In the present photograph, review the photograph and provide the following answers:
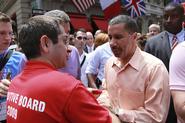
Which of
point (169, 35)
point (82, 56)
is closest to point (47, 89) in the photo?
point (169, 35)

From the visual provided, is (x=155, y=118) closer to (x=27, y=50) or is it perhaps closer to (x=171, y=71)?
(x=171, y=71)

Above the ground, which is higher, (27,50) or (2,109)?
(27,50)

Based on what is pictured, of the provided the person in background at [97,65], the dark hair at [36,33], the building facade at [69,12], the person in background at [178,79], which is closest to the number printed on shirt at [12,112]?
the dark hair at [36,33]

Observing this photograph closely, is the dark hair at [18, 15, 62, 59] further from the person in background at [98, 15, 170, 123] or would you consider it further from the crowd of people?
the person in background at [98, 15, 170, 123]

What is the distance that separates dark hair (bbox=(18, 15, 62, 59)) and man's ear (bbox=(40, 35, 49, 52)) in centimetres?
2

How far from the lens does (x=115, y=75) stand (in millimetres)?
3324

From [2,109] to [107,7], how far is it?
298 inches

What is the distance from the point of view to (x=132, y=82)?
316 cm

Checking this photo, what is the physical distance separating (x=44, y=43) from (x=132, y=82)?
1122 millimetres

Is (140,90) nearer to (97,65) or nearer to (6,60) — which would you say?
(6,60)

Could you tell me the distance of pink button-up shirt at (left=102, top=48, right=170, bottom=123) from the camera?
3002mm

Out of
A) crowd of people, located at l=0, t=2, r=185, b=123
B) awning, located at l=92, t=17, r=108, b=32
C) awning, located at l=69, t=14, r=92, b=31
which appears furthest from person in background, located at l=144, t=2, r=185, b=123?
awning, located at l=92, t=17, r=108, b=32

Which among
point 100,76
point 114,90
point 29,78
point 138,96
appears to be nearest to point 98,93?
point 114,90

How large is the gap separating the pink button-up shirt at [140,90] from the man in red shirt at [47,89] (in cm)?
83
